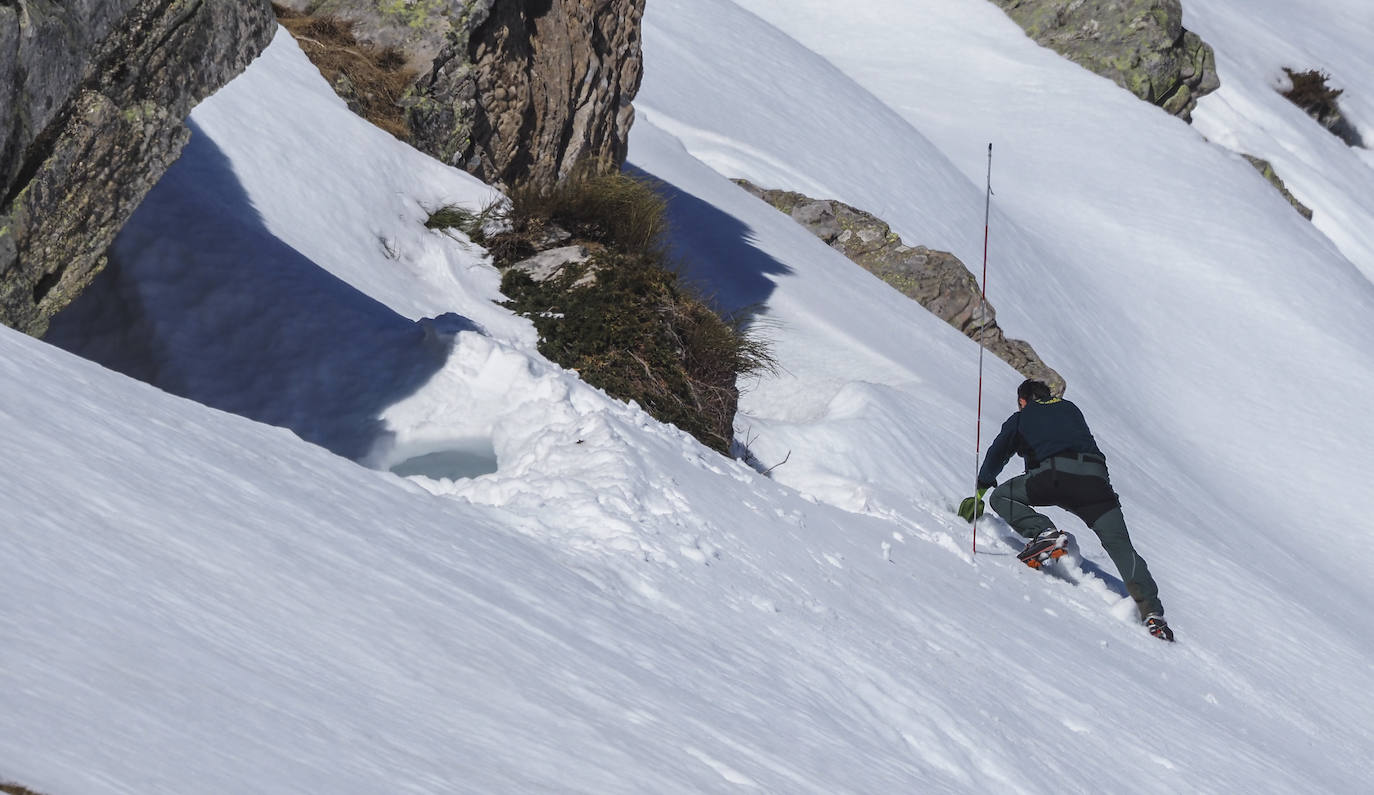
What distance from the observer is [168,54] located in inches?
266

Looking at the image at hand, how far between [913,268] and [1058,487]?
352 inches

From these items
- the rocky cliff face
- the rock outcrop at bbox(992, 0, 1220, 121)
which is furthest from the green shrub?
the rock outcrop at bbox(992, 0, 1220, 121)

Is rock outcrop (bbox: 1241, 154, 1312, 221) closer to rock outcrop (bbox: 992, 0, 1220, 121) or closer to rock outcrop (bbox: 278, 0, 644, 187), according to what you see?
rock outcrop (bbox: 992, 0, 1220, 121)

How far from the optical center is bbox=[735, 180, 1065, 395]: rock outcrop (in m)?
17.2

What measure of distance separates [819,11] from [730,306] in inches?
912

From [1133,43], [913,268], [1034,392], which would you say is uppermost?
[1133,43]

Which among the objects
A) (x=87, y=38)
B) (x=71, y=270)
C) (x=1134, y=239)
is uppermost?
(x=1134, y=239)

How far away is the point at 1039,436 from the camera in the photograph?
9.30 m

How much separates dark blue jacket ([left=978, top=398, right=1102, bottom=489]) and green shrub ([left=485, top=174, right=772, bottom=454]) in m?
1.74

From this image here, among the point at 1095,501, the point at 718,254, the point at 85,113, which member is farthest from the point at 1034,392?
the point at 85,113

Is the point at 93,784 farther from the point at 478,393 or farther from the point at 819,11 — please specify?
the point at 819,11

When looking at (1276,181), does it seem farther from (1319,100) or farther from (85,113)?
(85,113)

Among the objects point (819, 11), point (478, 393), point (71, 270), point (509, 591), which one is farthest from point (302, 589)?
point (819, 11)

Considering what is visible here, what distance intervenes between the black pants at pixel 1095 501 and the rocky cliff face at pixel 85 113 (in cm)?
481
